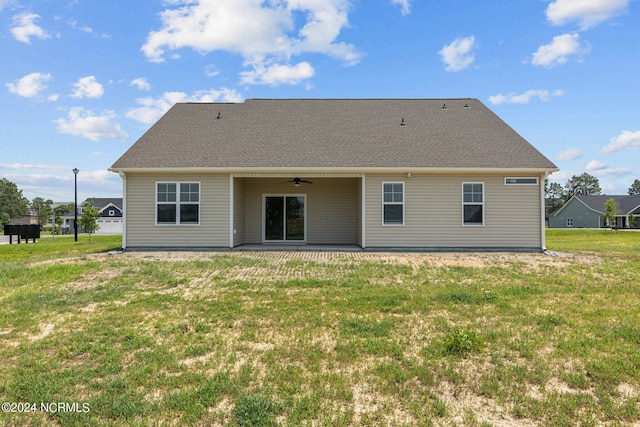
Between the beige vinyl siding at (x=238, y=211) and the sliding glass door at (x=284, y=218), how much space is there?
982 millimetres

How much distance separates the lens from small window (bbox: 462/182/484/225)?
509 inches

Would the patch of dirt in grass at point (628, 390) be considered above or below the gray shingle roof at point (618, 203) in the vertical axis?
below

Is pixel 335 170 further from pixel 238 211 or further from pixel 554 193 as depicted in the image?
pixel 554 193

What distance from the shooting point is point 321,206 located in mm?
15234

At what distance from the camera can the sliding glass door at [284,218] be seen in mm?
15227

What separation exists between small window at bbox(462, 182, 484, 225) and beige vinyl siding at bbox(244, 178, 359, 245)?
4.23 m

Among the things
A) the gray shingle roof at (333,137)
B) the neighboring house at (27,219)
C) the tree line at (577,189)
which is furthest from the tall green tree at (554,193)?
the neighboring house at (27,219)

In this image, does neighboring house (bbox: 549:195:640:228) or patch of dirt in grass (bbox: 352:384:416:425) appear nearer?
patch of dirt in grass (bbox: 352:384:416:425)

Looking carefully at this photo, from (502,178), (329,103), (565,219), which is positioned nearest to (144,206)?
(329,103)

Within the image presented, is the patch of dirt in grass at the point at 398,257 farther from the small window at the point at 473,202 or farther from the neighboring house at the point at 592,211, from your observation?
the neighboring house at the point at 592,211

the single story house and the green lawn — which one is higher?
the single story house

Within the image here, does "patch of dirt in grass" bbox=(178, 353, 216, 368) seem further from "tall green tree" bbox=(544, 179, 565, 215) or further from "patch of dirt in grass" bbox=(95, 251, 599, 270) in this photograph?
"tall green tree" bbox=(544, 179, 565, 215)

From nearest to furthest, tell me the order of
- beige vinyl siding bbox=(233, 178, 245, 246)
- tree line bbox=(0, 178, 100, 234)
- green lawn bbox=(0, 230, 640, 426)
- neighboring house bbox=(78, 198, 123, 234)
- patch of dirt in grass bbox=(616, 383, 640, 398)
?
green lawn bbox=(0, 230, 640, 426) < patch of dirt in grass bbox=(616, 383, 640, 398) < beige vinyl siding bbox=(233, 178, 245, 246) < neighboring house bbox=(78, 198, 123, 234) < tree line bbox=(0, 178, 100, 234)

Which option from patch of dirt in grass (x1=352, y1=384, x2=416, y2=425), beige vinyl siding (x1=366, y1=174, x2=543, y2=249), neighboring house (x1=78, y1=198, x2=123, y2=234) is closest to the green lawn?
patch of dirt in grass (x1=352, y1=384, x2=416, y2=425)
